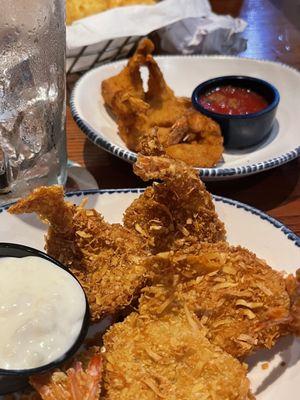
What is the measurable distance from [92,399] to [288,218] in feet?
3.71

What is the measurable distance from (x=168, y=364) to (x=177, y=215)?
1.66 ft

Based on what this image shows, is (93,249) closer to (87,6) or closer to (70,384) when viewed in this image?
(70,384)

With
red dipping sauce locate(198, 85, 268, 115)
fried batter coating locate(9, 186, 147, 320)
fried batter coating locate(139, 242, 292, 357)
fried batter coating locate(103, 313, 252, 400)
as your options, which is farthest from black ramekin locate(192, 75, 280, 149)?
fried batter coating locate(103, 313, 252, 400)

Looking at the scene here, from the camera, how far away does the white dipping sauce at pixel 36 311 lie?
1.23 meters

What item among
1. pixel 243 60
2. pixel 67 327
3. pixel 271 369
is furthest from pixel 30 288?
pixel 243 60

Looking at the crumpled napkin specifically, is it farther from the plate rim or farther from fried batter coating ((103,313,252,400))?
fried batter coating ((103,313,252,400))

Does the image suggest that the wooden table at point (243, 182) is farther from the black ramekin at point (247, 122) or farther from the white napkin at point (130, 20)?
the white napkin at point (130, 20)

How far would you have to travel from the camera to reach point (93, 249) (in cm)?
160

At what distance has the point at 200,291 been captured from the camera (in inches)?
57.1

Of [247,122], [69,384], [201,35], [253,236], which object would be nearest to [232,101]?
[247,122]

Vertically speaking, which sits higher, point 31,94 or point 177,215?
point 31,94

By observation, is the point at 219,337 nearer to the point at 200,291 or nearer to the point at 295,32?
the point at 200,291

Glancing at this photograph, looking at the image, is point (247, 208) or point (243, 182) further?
point (243, 182)

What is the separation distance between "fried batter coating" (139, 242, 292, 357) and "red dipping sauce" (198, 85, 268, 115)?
3.70ft
